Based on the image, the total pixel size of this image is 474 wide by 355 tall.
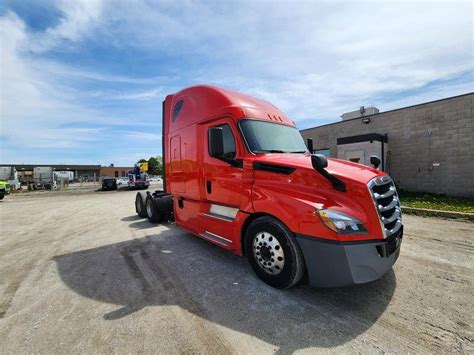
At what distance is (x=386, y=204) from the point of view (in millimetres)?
3268

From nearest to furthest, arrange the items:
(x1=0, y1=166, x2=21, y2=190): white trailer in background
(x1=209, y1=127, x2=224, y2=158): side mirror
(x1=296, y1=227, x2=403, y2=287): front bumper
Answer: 1. (x1=296, y1=227, x2=403, y2=287): front bumper
2. (x1=209, y1=127, x2=224, y2=158): side mirror
3. (x1=0, y1=166, x2=21, y2=190): white trailer in background

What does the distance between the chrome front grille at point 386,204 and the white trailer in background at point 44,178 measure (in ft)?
139

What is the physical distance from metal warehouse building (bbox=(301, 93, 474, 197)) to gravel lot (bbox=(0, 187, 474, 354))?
29.1 feet

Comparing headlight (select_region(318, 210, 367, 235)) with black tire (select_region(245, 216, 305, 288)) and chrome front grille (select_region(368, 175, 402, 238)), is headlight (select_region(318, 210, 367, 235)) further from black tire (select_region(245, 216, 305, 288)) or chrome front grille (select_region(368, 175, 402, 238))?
black tire (select_region(245, 216, 305, 288))

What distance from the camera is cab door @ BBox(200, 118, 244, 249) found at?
402 centimetres

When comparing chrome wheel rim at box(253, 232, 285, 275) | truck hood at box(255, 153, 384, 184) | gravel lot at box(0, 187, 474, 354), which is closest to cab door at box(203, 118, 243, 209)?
truck hood at box(255, 153, 384, 184)

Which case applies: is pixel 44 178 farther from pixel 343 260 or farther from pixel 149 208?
pixel 343 260

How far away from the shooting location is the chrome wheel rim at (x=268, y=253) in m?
3.33

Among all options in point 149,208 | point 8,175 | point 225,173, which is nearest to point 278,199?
point 225,173

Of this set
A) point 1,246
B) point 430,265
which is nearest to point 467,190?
point 430,265

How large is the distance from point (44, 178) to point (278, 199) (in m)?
Result: 43.0

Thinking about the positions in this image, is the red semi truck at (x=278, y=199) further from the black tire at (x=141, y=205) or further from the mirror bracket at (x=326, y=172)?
the black tire at (x=141, y=205)

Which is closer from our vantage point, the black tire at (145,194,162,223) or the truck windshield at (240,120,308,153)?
the truck windshield at (240,120,308,153)

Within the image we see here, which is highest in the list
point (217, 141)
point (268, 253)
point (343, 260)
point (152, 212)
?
point (217, 141)
